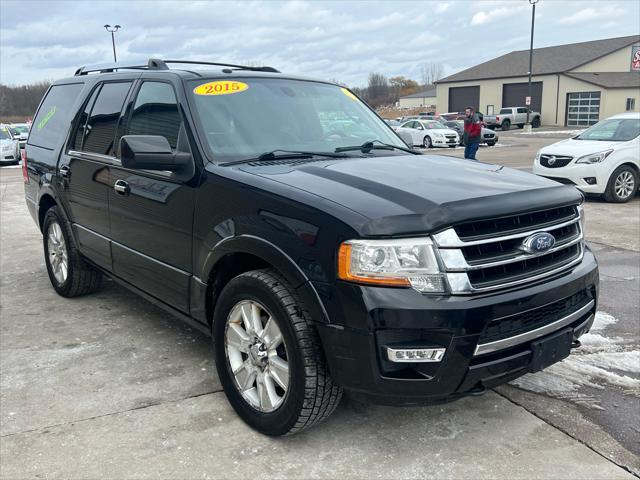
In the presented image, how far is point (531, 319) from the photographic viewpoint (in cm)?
274

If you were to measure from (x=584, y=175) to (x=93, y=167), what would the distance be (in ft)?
29.2

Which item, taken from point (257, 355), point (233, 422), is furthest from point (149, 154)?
point (233, 422)

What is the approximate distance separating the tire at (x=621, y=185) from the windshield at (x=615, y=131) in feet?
2.10

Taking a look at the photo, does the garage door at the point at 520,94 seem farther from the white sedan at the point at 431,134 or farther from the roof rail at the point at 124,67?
the roof rail at the point at 124,67

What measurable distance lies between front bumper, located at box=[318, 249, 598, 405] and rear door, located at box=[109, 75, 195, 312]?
4.14ft

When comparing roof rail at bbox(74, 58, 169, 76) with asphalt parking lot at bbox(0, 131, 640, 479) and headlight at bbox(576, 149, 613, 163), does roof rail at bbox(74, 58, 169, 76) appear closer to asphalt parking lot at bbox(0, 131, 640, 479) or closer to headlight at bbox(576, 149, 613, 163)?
asphalt parking lot at bbox(0, 131, 640, 479)

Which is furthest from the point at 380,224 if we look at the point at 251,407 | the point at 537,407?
the point at 537,407

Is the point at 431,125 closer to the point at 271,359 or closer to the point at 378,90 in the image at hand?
the point at 271,359

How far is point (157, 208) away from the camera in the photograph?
12.1 feet

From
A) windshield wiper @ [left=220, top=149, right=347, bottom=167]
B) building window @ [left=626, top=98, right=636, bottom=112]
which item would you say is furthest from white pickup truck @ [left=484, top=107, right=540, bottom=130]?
windshield wiper @ [left=220, top=149, right=347, bottom=167]

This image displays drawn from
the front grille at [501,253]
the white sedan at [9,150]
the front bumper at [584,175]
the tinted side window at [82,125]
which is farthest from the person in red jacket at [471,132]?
the white sedan at [9,150]

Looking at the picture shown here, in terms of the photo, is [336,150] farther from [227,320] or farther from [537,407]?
[537,407]

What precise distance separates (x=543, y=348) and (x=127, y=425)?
216cm

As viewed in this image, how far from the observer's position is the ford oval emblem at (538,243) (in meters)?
2.75
